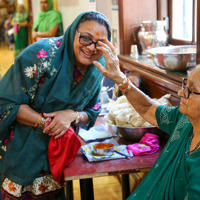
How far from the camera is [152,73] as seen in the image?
2.37 metres

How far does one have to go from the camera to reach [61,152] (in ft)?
5.49

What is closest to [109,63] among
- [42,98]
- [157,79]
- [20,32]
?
[42,98]

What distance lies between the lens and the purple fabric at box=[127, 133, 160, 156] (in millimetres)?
1699

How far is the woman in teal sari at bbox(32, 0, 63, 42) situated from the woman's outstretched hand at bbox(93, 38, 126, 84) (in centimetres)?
359

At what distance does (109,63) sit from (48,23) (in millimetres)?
3809

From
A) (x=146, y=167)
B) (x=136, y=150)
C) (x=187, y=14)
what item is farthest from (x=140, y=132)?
(x=187, y=14)

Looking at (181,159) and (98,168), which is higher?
(181,159)

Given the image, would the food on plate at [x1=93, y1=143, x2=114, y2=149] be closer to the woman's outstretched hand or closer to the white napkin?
the white napkin

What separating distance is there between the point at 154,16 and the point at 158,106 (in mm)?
1619

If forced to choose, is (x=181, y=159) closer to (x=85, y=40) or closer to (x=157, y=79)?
(x=85, y=40)

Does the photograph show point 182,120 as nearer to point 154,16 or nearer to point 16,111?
point 16,111

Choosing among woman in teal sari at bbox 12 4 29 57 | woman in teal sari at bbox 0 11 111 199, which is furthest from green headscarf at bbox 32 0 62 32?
woman in teal sari at bbox 0 11 111 199

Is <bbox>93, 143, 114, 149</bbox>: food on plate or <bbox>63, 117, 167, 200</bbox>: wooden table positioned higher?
<bbox>93, 143, 114, 149</bbox>: food on plate

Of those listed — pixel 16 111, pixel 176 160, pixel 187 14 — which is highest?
pixel 187 14
